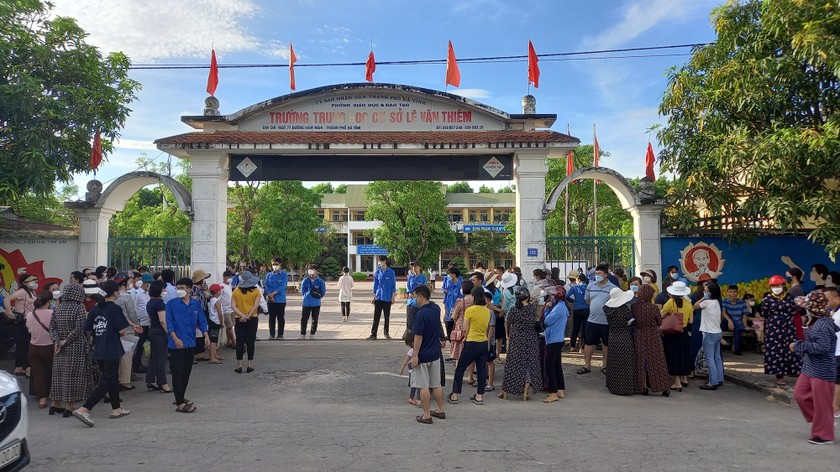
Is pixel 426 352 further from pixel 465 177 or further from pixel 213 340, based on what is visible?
pixel 465 177

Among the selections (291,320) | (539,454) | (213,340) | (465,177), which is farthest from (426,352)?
(291,320)

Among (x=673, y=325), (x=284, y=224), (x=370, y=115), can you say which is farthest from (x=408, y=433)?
(x=284, y=224)

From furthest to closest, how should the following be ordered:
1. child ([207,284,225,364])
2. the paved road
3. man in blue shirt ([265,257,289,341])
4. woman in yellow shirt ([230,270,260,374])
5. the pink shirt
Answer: man in blue shirt ([265,257,289,341]), child ([207,284,225,364]), woman in yellow shirt ([230,270,260,374]), the pink shirt, the paved road

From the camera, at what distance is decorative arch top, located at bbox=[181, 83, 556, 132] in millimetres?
12023

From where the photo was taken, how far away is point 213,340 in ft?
32.6

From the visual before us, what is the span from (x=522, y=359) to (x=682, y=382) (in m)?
2.95

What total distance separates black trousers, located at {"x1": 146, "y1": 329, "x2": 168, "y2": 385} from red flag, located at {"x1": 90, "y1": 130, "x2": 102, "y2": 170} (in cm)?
515

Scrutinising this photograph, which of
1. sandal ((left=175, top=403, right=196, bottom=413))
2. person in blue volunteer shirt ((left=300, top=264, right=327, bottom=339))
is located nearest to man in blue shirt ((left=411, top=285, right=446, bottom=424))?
sandal ((left=175, top=403, right=196, bottom=413))

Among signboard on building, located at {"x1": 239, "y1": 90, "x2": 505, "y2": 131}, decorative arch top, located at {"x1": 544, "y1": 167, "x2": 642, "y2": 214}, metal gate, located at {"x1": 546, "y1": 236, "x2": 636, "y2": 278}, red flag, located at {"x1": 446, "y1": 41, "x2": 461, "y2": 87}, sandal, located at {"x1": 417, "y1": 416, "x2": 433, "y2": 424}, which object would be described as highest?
red flag, located at {"x1": 446, "y1": 41, "x2": 461, "y2": 87}

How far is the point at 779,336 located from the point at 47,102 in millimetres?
12809

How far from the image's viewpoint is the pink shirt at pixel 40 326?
6613 mm

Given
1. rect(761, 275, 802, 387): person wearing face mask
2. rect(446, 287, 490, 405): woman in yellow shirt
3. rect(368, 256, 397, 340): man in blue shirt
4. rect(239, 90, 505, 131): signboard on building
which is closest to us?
rect(446, 287, 490, 405): woman in yellow shirt

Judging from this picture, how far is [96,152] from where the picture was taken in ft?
35.5

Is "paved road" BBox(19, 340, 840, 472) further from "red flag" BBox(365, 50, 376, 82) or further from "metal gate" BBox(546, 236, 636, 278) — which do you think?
"red flag" BBox(365, 50, 376, 82)
